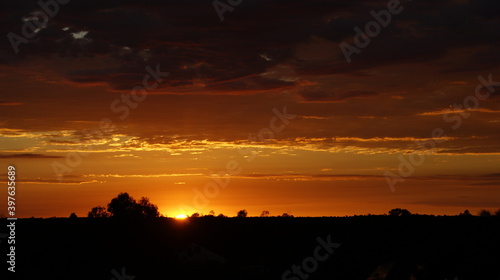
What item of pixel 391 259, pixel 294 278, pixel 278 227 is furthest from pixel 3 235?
pixel 391 259

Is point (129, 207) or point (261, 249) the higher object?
point (129, 207)

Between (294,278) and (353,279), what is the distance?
2.86 metres

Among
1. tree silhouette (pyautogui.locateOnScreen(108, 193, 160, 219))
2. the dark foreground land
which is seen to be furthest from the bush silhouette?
the dark foreground land

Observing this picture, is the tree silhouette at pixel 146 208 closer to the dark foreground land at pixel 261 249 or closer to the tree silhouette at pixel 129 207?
the tree silhouette at pixel 129 207

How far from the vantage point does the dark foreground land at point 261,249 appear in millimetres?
33062

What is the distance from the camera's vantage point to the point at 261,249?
40.2m

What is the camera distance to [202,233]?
4797 centimetres

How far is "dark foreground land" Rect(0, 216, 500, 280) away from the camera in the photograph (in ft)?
108

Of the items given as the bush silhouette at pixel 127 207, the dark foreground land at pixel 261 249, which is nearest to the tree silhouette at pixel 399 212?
the dark foreground land at pixel 261 249

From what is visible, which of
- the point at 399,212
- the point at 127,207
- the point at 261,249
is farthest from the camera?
the point at 127,207

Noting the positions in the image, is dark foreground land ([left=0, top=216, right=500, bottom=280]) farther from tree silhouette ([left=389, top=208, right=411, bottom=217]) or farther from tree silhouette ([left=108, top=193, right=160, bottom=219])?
tree silhouette ([left=108, top=193, right=160, bottom=219])

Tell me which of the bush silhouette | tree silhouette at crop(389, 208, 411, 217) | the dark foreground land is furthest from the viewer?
the bush silhouette

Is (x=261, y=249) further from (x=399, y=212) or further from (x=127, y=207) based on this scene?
(x=127, y=207)

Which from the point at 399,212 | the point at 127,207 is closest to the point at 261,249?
the point at 399,212
